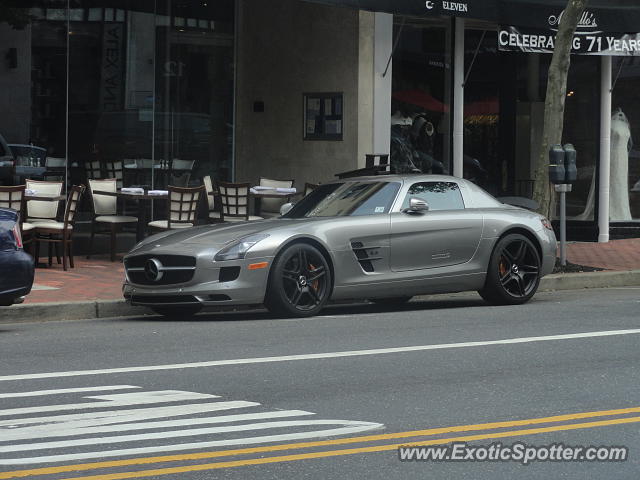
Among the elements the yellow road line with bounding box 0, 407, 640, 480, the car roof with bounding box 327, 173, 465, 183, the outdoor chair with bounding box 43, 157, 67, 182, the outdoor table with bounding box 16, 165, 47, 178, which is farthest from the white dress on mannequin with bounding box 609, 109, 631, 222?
the yellow road line with bounding box 0, 407, 640, 480

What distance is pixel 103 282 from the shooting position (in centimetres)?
1450

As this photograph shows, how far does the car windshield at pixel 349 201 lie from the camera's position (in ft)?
41.3

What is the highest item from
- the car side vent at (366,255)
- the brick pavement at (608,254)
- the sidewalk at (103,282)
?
the car side vent at (366,255)

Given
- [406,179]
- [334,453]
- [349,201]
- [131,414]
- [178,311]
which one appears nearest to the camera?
[334,453]

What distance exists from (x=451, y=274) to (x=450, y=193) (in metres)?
0.90

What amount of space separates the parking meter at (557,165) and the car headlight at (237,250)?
233 inches

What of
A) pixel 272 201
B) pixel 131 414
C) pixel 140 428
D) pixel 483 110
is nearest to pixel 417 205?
pixel 131 414

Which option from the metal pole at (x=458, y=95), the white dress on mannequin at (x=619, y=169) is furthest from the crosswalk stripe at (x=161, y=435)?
the white dress on mannequin at (x=619, y=169)

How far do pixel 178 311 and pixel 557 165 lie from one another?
20.2 ft

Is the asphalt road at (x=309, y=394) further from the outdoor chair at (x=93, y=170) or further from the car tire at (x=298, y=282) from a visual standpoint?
the outdoor chair at (x=93, y=170)

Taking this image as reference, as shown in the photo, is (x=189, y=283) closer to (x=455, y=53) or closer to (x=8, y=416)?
(x=8, y=416)

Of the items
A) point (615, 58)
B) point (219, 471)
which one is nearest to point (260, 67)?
point (615, 58)

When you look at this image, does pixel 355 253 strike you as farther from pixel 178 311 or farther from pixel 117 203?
pixel 117 203

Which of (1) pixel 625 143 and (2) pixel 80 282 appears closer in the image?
(2) pixel 80 282
